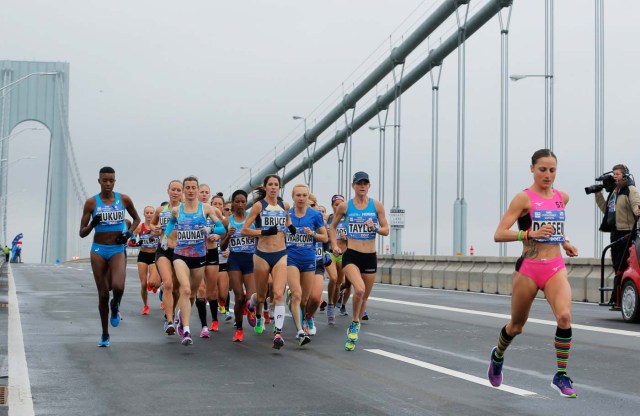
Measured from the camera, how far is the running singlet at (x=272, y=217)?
41.4ft

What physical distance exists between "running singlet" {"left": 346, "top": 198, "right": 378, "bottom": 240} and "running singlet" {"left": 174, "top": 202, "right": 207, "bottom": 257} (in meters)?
1.73

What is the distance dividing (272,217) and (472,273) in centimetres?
1775

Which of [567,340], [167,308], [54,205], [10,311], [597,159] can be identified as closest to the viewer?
[567,340]

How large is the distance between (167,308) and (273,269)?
5.09ft

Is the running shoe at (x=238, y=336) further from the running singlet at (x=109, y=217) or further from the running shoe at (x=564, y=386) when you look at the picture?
the running shoe at (x=564, y=386)

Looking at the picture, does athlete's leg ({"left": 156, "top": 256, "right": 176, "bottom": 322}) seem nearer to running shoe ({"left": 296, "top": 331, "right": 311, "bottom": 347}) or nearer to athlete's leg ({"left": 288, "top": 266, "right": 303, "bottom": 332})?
athlete's leg ({"left": 288, "top": 266, "right": 303, "bottom": 332})

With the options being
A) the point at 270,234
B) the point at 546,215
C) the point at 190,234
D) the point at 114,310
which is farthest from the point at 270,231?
the point at 546,215

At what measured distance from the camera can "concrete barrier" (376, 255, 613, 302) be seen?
22422mm

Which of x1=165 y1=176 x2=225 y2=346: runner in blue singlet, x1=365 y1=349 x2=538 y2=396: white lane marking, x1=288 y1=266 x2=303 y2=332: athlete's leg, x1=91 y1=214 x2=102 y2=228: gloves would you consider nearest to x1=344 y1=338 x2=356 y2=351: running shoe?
x1=365 y1=349 x2=538 y2=396: white lane marking

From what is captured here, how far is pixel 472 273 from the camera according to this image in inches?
1168

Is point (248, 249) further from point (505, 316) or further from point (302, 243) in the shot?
point (505, 316)

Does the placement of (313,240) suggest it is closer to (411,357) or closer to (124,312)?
(411,357)

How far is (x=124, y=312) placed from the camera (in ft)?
60.8

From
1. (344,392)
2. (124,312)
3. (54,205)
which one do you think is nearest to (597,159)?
(124,312)
